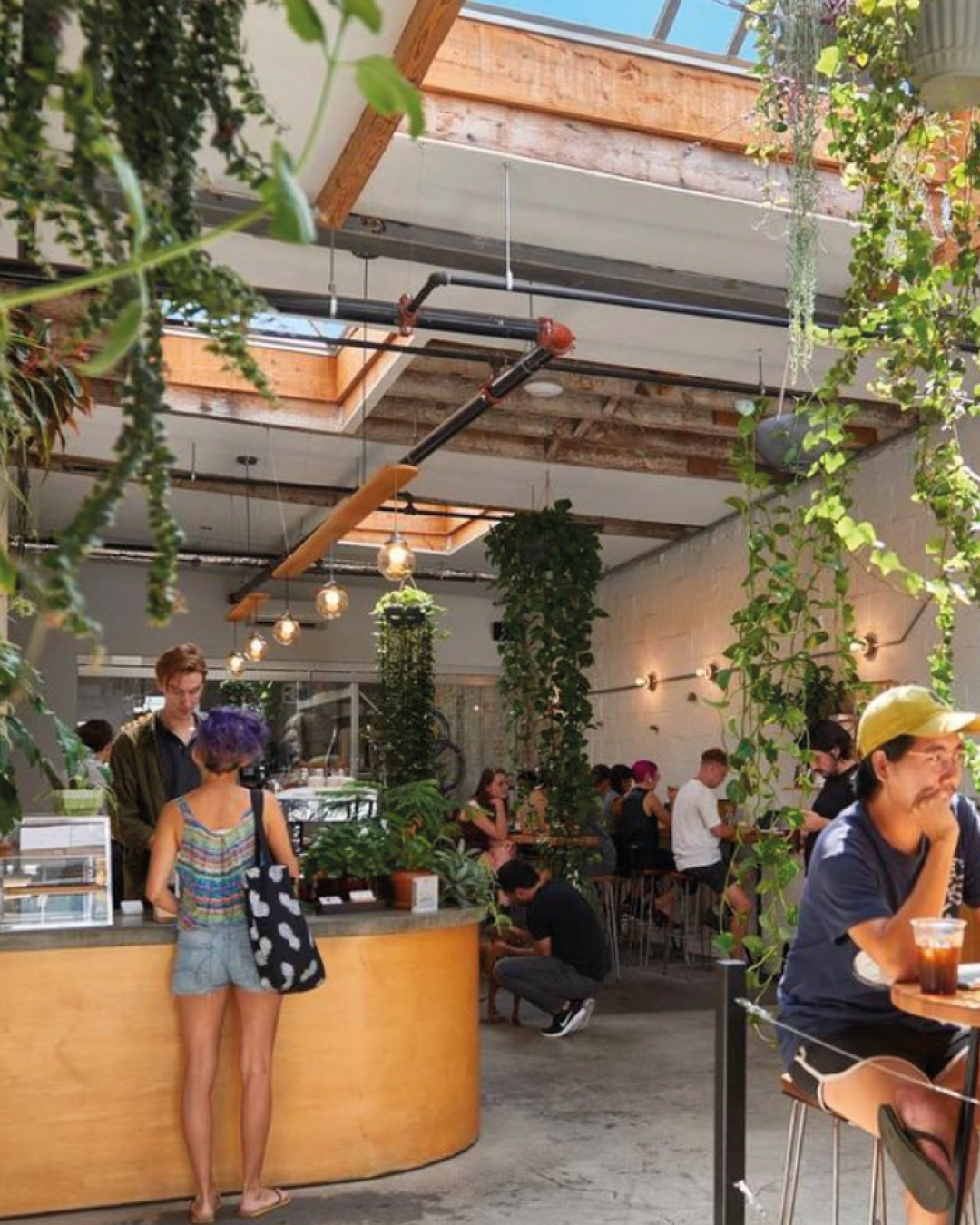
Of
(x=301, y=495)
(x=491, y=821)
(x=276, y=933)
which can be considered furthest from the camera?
(x=301, y=495)

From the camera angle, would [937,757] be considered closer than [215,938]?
Yes

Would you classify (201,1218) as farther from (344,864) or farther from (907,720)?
(907,720)

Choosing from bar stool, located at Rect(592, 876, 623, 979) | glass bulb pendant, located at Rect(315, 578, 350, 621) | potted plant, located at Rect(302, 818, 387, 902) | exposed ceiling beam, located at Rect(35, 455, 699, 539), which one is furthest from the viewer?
glass bulb pendant, located at Rect(315, 578, 350, 621)

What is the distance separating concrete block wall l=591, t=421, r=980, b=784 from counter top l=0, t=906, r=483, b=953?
12.3ft

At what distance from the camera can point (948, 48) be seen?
3020 millimetres

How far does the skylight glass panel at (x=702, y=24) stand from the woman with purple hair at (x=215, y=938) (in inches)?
129

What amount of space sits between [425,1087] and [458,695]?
1102 cm

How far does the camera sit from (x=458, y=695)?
15633 mm

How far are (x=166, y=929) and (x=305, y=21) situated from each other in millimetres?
3973

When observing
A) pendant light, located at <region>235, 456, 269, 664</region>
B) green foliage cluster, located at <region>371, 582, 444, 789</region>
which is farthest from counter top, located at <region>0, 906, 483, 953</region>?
green foliage cluster, located at <region>371, 582, 444, 789</region>

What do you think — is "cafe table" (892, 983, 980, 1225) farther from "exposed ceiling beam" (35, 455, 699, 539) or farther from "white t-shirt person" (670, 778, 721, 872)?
"exposed ceiling beam" (35, 455, 699, 539)

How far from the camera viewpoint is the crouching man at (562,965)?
22.4 feet

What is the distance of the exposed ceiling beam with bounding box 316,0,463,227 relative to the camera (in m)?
3.48

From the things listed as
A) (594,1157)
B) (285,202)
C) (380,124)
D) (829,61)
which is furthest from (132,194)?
(594,1157)
